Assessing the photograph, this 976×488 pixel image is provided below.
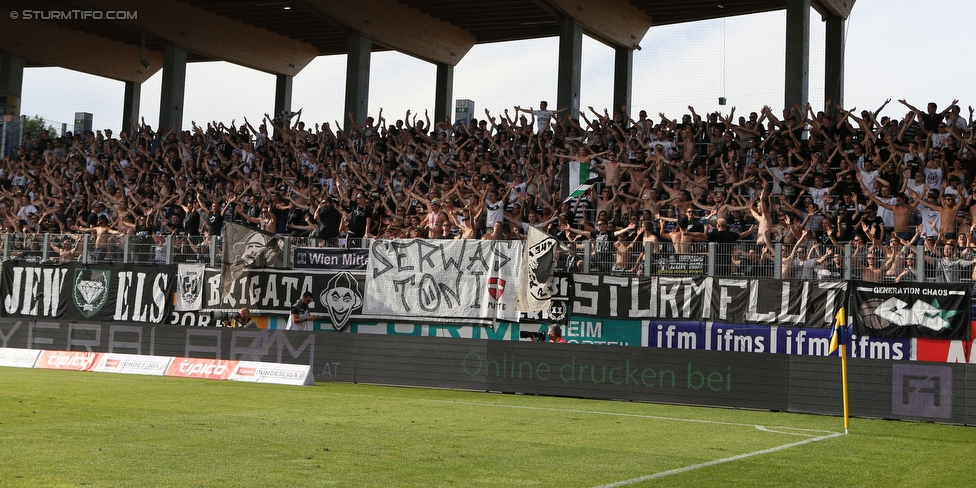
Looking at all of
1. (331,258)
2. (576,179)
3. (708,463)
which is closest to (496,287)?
(576,179)

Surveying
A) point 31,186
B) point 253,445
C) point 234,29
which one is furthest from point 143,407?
point 234,29

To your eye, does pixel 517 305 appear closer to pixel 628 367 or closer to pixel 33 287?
pixel 628 367

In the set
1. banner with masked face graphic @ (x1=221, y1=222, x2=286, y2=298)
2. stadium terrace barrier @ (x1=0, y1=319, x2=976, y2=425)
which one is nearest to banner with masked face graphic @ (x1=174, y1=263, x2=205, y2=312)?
banner with masked face graphic @ (x1=221, y1=222, x2=286, y2=298)

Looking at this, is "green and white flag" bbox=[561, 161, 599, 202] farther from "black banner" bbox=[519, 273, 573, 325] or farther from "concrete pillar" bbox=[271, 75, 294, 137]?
"concrete pillar" bbox=[271, 75, 294, 137]

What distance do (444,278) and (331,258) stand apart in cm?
297

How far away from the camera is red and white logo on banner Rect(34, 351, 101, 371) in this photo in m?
22.8

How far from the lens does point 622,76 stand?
3612cm

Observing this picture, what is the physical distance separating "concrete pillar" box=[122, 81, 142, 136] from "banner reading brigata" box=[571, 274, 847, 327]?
30.4m

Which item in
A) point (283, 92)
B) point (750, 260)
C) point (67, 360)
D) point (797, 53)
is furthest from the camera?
point (283, 92)

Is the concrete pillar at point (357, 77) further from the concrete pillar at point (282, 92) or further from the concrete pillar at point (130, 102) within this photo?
the concrete pillar at point (130, 102)

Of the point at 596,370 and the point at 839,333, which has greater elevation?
the point at 839,333


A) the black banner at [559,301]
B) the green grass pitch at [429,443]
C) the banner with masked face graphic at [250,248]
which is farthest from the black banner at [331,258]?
the green grass pitch at [429,443]

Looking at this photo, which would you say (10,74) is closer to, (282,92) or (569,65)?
(282,92)

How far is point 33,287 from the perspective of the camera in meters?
27.0
